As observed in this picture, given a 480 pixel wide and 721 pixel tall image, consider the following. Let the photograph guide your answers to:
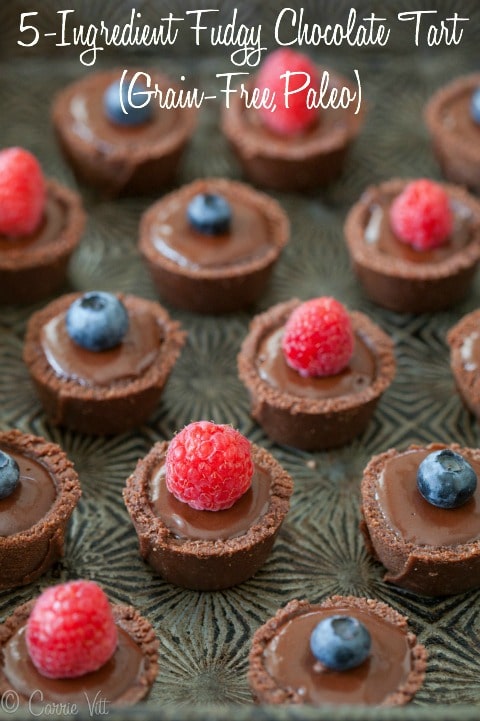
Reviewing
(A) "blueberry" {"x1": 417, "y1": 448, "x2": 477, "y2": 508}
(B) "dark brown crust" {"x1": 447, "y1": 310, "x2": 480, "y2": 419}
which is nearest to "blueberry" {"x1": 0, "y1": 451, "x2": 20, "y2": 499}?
(A) "blueberry" {"x1": 417, "y1": 448, "x2": 477, "y2": 508}

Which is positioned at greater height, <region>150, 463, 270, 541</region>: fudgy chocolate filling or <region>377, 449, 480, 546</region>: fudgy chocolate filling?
<region>377, 449, 480, 546</region>: fudgy chocolate filling

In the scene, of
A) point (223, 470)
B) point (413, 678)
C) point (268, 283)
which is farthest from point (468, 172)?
point (413, 678)

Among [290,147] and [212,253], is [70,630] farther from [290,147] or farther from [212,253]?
[290,147]

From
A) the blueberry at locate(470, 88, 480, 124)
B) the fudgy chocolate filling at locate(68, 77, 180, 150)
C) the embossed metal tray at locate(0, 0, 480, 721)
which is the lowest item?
the embossed metal tray at locate(0, 0, 480, 721)

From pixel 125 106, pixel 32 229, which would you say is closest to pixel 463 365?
pixel 32 229

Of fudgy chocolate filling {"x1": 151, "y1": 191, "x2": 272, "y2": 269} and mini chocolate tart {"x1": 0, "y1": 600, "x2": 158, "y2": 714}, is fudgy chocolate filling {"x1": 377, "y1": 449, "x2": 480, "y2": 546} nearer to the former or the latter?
mini chocolate tart {"x1": 0, "y1": 600, "x2": 158, "y2": 714}
